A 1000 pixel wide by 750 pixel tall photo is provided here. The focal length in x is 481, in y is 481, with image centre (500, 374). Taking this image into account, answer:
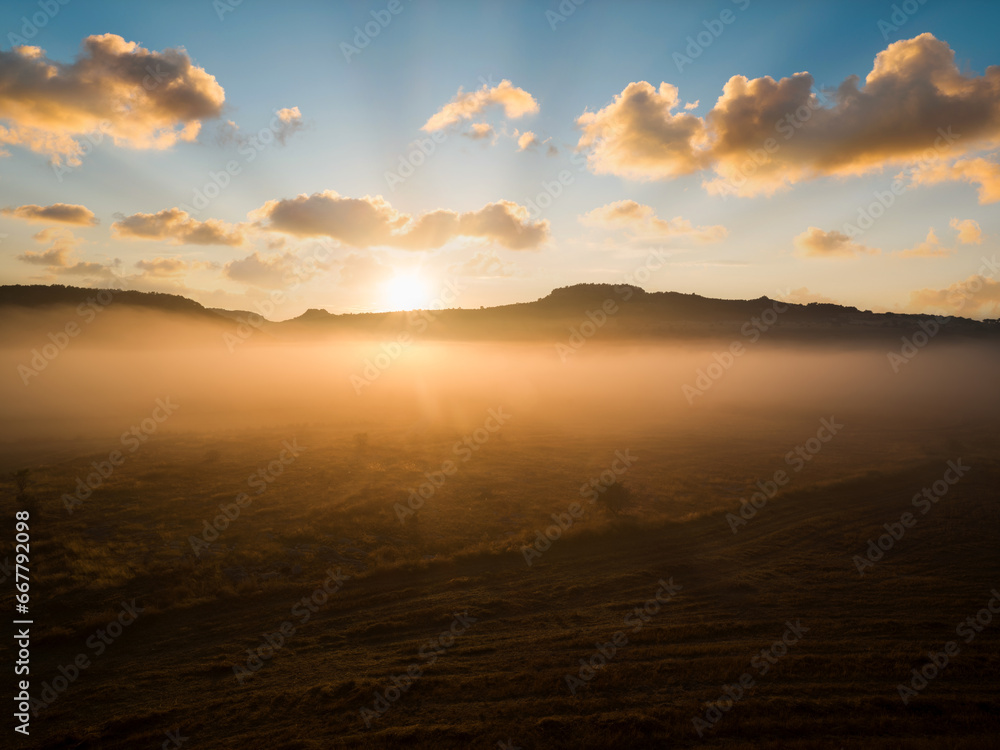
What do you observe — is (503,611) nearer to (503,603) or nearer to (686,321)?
(503,603)

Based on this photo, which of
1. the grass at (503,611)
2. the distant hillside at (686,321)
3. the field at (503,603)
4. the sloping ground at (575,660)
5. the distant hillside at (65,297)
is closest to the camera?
the sloping ground at (575,660)

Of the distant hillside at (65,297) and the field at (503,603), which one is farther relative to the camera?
the distant hillside at (65,297)

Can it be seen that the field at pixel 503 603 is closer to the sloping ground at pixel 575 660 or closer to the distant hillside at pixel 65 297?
the sloping ground at pixel 575 660

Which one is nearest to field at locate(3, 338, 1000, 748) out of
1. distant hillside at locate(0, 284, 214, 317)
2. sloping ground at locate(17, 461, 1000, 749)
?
sloping ground at locate(17, 461, 1000, 749)

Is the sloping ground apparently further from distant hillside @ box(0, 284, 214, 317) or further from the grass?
distant hillside @ box(0, 284, 214, 317)

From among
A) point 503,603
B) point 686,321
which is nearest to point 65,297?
point 503,603

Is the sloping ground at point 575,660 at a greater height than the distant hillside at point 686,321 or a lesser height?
lesser

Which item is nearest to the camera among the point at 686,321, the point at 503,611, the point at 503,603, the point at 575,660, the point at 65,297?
the point at 575,660

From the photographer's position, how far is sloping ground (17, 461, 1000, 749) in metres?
9.49

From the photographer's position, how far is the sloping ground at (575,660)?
31.1ft

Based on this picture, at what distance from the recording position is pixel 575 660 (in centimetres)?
1171

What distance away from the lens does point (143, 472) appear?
2827cm

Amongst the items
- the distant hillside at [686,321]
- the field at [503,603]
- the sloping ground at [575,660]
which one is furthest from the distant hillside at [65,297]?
the sloping ground at [575,660]

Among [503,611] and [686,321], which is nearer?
[503,611]
